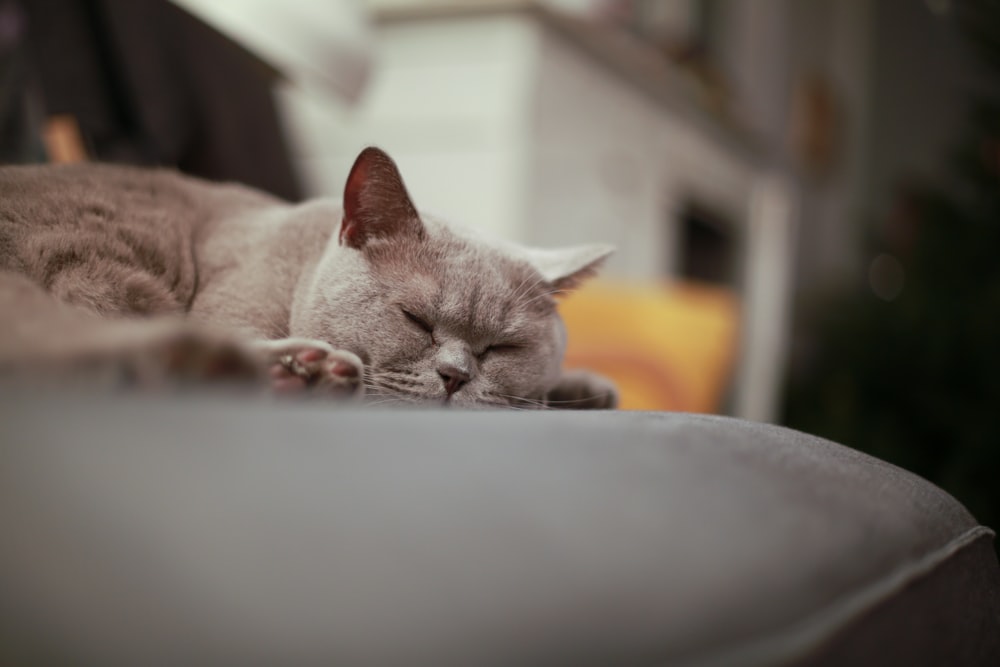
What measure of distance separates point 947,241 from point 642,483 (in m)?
2.65

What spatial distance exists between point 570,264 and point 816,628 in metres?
0.66

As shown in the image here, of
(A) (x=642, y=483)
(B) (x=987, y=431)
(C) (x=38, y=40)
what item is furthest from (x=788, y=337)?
(A) (x=642, y=483)

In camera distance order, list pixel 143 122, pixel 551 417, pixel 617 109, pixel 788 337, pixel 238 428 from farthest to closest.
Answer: pixel 788 337
pixel 617 109
pixel 143 122
pixel 551 417
pixel 238 428

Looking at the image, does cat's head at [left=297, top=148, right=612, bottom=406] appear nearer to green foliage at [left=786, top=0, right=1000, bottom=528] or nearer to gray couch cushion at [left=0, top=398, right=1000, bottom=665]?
gray couch cushion at [left=0, top=398, right=1000, bottom=665]

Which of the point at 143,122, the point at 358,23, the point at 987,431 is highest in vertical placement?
the point at 358,23

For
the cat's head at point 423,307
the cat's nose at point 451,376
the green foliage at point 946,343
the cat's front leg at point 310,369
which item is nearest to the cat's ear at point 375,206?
the cat's head at point 423,307

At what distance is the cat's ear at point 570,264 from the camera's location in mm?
1027

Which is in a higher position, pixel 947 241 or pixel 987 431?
pixel 947 241

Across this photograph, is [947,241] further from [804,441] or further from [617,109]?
[804,441]

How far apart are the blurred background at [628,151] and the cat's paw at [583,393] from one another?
57cm

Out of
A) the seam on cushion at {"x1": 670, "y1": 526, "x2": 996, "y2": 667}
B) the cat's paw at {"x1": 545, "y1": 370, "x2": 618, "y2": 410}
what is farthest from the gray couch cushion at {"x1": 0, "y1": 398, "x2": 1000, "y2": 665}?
the cat's paw at {"x1": 545, "y1": 370, "x2": 618, "y2": 410}

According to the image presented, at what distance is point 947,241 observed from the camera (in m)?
2.69

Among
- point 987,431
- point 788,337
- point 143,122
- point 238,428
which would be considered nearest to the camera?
point 238,428

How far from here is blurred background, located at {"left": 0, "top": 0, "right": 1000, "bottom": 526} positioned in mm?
1500
